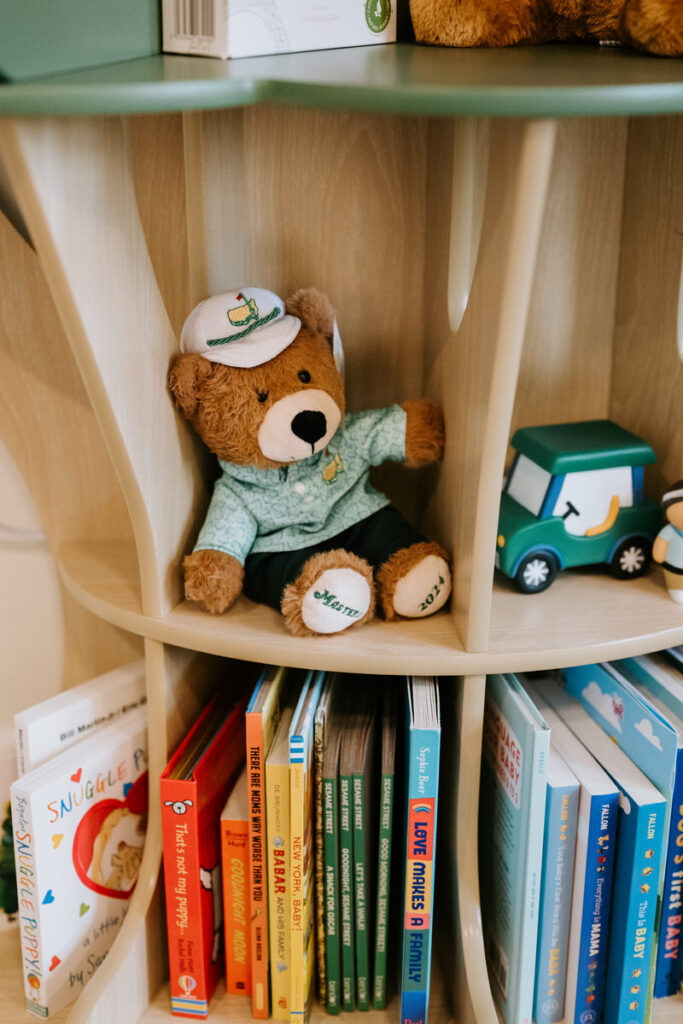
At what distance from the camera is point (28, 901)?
37.5 inches

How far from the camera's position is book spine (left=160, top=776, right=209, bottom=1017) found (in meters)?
0.91

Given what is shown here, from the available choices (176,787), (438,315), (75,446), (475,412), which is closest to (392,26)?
(438,315)

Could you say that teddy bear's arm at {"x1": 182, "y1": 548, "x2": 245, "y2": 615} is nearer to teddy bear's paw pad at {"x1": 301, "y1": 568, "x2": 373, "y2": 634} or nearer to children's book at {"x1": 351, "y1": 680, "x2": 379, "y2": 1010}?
teddy bear's paw pad at {"x1": 301, "y1": 568, "x2": 373, "y2": 634}

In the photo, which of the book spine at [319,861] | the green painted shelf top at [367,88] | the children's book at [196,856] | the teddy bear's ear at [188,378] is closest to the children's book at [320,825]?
the book spine at [319,861]

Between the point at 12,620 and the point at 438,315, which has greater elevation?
the point at 438,315

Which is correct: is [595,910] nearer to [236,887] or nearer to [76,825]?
[236,887]

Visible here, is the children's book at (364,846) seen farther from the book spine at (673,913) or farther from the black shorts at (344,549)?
the book spine at (673,913)

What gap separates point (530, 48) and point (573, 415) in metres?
0.40

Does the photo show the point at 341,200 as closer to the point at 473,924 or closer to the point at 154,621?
the point at 154,621

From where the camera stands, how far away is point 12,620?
3.83ft

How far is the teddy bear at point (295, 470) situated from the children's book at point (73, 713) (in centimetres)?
23

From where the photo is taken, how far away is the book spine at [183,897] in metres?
0.91

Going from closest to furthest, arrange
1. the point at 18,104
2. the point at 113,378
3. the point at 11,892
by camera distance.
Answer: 1. the point at 18,104
2. the point at 113,378
3. the point at 11,892

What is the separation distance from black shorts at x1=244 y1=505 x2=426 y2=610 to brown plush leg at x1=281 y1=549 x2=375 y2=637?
1.4 inches
